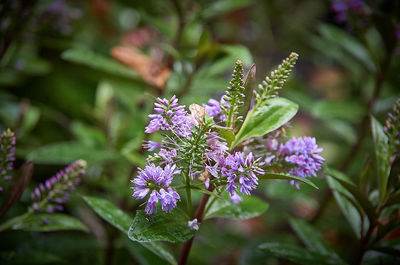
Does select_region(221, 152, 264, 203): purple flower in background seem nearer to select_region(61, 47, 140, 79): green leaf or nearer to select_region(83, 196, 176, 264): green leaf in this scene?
select_region(83, 196, 176, 264): green leaf

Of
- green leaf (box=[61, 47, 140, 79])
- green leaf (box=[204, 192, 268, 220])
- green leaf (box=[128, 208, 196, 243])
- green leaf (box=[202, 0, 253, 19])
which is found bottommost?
green leaf (box=[128, 208, 196, 243])

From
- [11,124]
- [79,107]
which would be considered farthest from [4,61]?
[79,107]

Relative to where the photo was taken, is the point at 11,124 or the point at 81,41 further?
the point at 81,41

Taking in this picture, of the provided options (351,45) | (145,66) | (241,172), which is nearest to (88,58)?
(145,66)

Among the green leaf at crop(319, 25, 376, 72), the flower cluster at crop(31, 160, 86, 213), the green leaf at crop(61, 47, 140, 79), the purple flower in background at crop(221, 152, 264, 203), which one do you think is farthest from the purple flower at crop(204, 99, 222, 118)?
the green leaf at crop(319, 25, 376, 72)

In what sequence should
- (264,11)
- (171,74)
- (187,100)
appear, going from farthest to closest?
(264,11) → (187,100) → (171,74)

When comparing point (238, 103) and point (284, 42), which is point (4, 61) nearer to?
point (238, 103)
